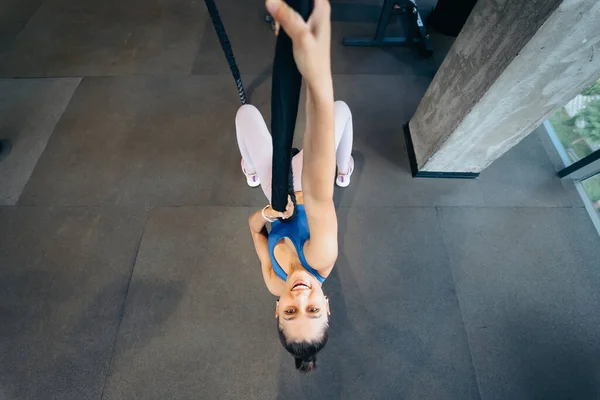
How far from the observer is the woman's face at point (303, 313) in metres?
1.22

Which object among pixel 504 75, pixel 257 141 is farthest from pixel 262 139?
pixel 504 75

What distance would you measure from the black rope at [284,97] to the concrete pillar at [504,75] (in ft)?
4.33

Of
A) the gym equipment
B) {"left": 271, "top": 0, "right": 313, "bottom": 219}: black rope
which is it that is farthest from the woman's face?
the gym equipment

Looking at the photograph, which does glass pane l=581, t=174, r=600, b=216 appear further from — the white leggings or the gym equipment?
the white leggings

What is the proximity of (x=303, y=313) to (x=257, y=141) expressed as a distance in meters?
1.03

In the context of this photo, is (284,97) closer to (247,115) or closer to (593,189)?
(247,115)

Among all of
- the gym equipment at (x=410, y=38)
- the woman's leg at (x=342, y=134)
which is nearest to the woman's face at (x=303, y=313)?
the woman's leg at (x=342, y=134)

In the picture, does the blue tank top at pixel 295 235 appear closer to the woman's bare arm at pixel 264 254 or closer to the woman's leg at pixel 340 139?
the woman's bare arm at pixel 264 254

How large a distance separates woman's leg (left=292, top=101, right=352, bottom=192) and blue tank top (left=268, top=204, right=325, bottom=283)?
0.93ft

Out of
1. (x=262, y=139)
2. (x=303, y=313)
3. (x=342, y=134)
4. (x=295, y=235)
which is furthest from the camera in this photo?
(x=342, y=134)

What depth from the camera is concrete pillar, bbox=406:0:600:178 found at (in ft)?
4.14

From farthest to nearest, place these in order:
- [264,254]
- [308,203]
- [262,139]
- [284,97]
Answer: [262,139]
[264,254]
[308,203]
[284,97]

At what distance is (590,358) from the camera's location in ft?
6.02

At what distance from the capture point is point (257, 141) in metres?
1.76
